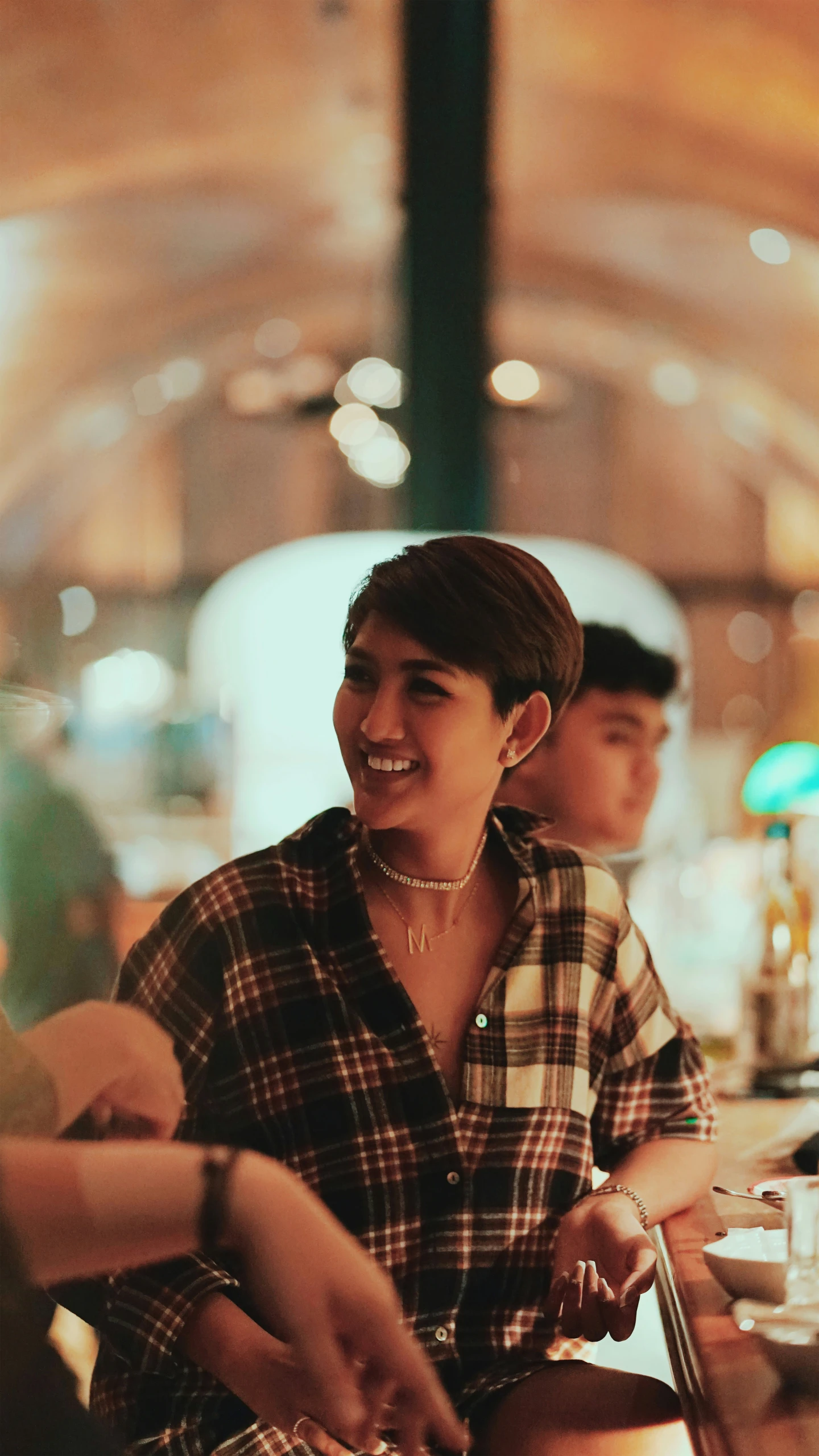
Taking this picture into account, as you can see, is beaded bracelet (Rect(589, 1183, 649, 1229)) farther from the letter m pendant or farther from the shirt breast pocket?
the letter m pendant

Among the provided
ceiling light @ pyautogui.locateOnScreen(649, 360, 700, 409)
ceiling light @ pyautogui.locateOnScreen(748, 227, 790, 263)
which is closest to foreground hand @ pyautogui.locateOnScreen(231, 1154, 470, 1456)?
ceiling light @ pyautogui.locateOnScreen(748, 227, 790, 263)

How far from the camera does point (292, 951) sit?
0.68 m

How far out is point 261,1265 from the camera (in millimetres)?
589

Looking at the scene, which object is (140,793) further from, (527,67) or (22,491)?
(527,67)

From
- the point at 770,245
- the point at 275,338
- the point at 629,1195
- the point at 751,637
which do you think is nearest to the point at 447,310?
the point at 629,1195

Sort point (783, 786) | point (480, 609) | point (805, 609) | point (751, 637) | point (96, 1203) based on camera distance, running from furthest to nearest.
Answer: point (805, 609)
point (751, 637)
point (783, 786)
point (480, 609)
point (96, 1203)

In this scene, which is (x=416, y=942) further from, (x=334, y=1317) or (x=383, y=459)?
(x=383, y=459)

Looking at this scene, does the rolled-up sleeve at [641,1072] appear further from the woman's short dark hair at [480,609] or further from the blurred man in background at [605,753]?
the woman's short dark hair at [480,609]

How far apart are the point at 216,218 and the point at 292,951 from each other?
93.9 inches

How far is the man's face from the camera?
81 centimetres

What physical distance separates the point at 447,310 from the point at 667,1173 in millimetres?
525

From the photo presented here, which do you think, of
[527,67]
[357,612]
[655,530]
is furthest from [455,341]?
[655,530]

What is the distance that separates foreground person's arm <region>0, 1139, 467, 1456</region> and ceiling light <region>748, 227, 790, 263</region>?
2576 mm

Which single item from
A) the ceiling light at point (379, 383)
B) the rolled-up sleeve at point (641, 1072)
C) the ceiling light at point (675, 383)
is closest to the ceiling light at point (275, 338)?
the ceiling light at point (675, 383)
